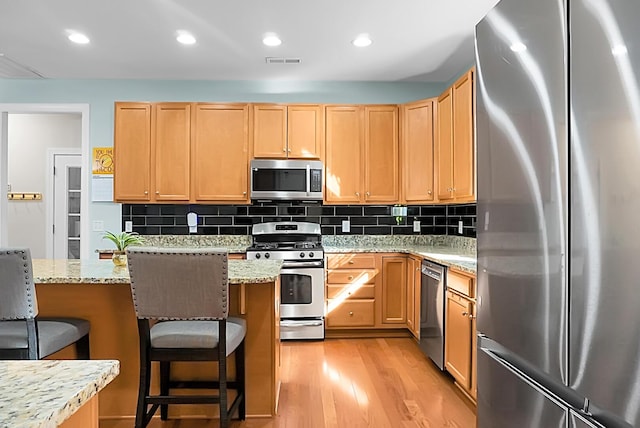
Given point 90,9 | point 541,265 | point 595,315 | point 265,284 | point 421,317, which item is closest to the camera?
point 595,315

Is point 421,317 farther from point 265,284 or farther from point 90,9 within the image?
point 90,9

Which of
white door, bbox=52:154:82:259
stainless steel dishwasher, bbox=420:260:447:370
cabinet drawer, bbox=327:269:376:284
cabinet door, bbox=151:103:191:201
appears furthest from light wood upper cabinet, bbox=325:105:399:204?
white door, bbox=52:154:82:259

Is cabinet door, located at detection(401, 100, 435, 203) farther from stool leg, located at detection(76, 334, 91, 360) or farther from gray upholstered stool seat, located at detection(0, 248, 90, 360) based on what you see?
gray upholstered stool seat, located at detection(0, 248, 90, 360)

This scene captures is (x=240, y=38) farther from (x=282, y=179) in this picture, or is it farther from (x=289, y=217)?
(x=289, y=217)

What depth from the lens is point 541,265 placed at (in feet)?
4.07

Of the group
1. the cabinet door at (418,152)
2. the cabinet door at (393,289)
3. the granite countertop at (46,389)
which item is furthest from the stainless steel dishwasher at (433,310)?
the granite countertop at (46,389)

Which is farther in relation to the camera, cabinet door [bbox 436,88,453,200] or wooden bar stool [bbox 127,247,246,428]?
cabinet door [bbox 436,88,453,200]

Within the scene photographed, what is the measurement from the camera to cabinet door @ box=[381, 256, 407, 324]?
14.0ft

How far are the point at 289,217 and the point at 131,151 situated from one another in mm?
1667

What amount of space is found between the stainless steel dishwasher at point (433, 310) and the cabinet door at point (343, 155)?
117cm

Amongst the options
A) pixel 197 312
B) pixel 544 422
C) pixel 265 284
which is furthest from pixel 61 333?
pixel 544 422

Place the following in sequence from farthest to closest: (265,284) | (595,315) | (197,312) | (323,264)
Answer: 1. (323,264)
2. (265,284)
3. (197,312)
4. (595,315)

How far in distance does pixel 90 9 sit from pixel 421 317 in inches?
131

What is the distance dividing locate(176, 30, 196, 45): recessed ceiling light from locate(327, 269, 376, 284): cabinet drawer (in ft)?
7.53
